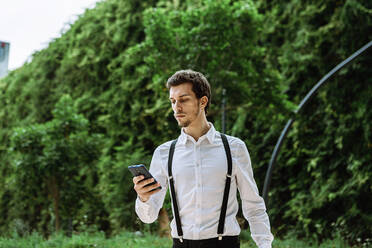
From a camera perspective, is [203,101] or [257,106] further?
[257,106]

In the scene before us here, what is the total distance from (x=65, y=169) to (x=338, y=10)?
18.9ft

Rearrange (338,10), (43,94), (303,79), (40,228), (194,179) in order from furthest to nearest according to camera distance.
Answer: (43,94)
(40,228)
(303,79)
(338,10)
(194,179)

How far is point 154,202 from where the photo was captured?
2.15 meters

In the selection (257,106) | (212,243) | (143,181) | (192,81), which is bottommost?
(212,243)

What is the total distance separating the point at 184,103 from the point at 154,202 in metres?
0.48

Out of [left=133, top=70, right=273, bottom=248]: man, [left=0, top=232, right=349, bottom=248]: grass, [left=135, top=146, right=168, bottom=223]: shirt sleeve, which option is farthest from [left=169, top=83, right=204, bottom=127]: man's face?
[left=0, top=232, right=349, bottom=248]: grass

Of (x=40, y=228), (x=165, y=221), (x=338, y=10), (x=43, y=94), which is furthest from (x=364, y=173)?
(x=43, y=94)

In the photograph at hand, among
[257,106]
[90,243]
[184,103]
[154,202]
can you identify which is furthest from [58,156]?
[184,103]

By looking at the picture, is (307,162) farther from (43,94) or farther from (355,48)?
(43,94)

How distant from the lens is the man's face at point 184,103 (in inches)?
82.9

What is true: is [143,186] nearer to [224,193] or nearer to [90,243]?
[224,193]

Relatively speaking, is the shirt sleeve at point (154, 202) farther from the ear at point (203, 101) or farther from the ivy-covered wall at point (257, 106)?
the ivy-covered wall at point (257, 106)

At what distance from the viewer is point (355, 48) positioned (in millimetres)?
8328

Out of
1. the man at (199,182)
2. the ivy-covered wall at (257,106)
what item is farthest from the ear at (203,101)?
the ivy-covered wall at (257,106)
